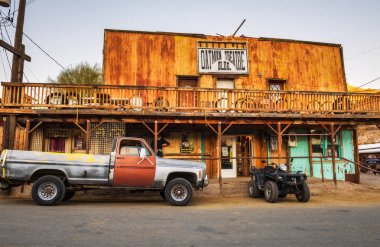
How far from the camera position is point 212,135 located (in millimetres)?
15656

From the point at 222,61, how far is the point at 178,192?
940 centimetres

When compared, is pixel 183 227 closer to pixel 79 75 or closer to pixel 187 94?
pixel 187 94

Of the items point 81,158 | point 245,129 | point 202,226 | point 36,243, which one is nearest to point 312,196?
point 245,129

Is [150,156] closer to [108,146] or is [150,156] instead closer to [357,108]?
[108,146]

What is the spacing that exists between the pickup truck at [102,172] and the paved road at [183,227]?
934 mm

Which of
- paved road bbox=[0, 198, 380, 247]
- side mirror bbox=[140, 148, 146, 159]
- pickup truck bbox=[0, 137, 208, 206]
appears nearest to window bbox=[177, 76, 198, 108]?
pickup truck bbox=[0, 137, 208, 206]

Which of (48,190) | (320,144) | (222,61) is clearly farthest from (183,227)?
(320,144)

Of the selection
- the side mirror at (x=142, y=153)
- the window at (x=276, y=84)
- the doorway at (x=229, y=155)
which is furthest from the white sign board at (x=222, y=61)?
the side mirror at (x=142, y=153)

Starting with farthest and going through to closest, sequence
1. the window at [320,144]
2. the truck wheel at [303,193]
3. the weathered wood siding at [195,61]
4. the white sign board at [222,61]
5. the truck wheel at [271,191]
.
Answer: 1. the window at [320,144]
2. the white sign board at [222,61]
3. the weathered wood siding at [195,61]
4. the truck wheel at [303,193]
5. the truck wheel at [271,191]

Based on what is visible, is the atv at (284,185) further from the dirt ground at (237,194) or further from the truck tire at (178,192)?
Result: the truck tire at (178,192)

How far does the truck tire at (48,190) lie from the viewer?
8.30 metres

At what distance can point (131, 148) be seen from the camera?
913cm

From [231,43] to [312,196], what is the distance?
914 centimetres

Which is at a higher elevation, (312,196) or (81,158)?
(81,158)
